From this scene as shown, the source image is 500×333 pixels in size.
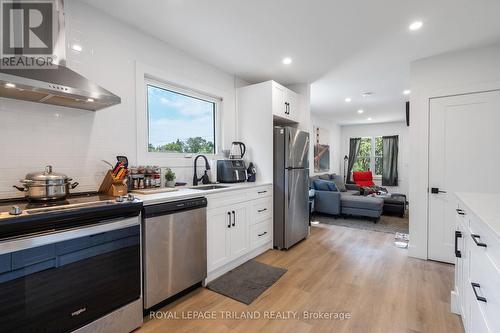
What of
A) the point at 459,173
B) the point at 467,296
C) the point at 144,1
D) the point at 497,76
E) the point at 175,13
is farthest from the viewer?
the point at 459,173

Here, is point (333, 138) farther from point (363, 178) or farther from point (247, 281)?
point (247, 281)

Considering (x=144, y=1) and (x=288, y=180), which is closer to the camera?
(x=144, y=1)

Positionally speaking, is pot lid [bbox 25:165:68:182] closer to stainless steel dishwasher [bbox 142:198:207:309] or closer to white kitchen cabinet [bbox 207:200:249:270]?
stainless steel dishwasher [bbox 142:198:207:309]

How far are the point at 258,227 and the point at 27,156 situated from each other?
233 centimetres

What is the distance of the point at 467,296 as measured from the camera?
1507 millimetres

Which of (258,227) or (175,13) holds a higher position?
(175,13)

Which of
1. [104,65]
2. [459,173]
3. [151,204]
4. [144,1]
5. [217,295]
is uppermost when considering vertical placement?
[144,1]

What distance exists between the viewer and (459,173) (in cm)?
282

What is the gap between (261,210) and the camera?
10.2ft

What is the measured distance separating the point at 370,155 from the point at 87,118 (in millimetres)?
8202

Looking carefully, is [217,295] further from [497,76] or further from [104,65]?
[497,76]

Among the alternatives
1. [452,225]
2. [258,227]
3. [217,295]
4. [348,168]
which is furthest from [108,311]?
[348,168]

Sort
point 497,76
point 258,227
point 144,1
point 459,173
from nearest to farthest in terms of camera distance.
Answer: point 144,1 → point 497,76 → point 459,173 → point 258,227

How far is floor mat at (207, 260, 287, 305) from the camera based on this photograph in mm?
2199
